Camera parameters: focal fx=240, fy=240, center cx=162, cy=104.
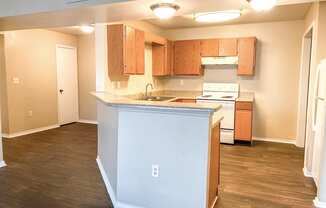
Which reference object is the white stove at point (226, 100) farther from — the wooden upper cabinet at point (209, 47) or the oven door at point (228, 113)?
the wooden upper cabinet at point (209, 47)

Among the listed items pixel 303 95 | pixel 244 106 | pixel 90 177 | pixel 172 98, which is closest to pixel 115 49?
pixel 172 98

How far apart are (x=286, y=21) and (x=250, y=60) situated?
1079mm

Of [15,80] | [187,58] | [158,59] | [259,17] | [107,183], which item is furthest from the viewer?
[187,58]

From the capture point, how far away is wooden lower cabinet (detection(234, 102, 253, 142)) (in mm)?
4840

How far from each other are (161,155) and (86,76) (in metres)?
5.22

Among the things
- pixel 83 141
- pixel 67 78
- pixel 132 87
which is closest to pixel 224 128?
pixel 132 87

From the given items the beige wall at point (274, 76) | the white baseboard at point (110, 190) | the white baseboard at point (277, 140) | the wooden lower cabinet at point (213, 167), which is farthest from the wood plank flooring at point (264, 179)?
the white baseboard at point (110, 190)

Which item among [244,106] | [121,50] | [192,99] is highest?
[121,50]

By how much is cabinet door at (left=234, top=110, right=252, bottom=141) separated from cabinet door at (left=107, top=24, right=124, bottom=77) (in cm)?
258

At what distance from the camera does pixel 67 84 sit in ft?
21.8

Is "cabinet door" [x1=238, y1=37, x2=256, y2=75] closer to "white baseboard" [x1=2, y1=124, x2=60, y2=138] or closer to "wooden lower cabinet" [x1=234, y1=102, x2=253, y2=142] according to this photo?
"wooden lower cabinet" [x1=234, y1=102, x2=253, y2=142]

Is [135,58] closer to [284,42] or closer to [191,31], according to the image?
[191,31]

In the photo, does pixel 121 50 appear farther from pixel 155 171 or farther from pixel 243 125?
pixel 243 125

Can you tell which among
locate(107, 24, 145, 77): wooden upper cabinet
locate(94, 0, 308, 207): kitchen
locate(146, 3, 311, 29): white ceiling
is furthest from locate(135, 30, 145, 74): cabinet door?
locate(146, 3, 311, 29): white ceiling
